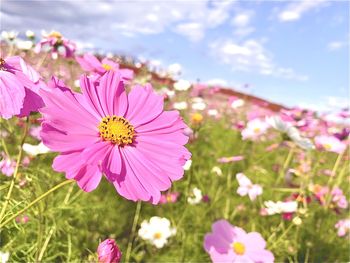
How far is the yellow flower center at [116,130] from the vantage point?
735 millimetres

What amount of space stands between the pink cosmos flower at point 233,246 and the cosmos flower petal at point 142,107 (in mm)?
716

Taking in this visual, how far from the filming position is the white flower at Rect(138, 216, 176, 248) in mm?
1724

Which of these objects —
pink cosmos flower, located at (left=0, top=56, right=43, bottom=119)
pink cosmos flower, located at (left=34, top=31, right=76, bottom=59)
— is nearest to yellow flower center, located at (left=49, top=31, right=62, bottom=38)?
pink cosmos flower, located at (left=34, top=31, right=76, bottom=59)

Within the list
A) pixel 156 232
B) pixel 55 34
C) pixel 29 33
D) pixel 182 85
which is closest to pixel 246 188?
pixel 156 232

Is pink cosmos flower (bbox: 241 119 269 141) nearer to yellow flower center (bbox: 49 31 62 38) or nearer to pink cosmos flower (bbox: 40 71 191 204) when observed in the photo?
yellow flower center (bbox: 49 31 62 38)

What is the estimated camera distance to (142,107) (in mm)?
817

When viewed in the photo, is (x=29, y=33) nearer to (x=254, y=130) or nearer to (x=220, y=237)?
(x=254, y=130)

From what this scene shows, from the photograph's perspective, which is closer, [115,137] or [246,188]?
[115,137]

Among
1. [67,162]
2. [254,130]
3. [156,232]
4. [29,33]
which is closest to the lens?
[67,162]

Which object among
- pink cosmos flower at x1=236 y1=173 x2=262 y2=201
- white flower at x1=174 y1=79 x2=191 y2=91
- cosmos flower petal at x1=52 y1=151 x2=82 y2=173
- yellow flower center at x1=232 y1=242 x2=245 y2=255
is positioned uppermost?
white flower at x1=174 y1=79 x2=191 y2=91

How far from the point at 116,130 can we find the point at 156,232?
42.3 inches

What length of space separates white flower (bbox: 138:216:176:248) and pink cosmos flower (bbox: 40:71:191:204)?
0.99 meters

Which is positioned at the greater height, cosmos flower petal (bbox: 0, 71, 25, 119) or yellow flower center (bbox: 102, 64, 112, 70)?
yellow flower center (bbox: 102, 64, 112, 70)

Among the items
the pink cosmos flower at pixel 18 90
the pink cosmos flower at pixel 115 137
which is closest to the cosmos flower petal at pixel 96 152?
the pink cosmos flower at pixel 115 137
